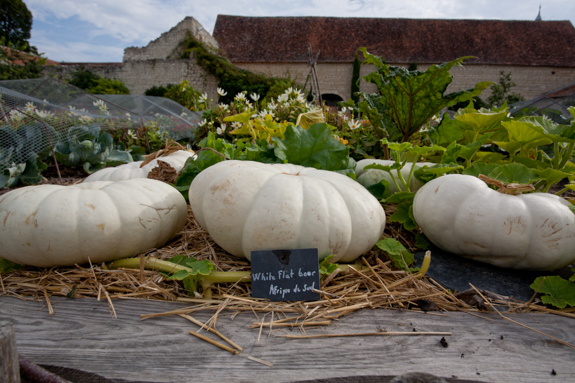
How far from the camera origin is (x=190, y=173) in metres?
1.52

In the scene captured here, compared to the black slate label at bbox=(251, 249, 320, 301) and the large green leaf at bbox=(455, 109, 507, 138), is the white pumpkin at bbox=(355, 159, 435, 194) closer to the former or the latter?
the large green leaf at bbox=(455, 109, 507, 138)

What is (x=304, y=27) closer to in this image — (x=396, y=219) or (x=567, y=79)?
(x=567, y=79)

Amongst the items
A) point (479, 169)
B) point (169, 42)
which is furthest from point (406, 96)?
point (169, 42)

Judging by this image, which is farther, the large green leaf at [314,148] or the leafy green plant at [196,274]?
the large green leaf at [314,148]

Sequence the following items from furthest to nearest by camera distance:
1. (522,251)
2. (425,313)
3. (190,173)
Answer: (190,173)
(522,251)
(425,313)

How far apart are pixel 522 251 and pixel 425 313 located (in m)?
0.47

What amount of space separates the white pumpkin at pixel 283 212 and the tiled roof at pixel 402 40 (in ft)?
Result: 53.8

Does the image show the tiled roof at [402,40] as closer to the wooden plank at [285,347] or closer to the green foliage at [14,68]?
the green foliage at [14,68]

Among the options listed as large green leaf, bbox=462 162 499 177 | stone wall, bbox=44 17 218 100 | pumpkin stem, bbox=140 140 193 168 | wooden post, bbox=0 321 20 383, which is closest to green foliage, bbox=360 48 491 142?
large green leaf, bbox=462 162 499 177

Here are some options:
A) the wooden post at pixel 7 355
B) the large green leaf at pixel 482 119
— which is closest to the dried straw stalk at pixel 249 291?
the wooden post at pixel 7 355

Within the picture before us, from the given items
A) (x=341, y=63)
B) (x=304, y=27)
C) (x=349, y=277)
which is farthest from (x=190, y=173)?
(x=304, y=27)

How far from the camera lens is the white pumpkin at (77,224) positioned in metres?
1.00

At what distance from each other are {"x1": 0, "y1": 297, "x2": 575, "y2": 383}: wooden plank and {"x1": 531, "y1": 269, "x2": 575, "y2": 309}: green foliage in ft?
0.16

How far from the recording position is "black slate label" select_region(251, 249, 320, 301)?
0.91 meters
